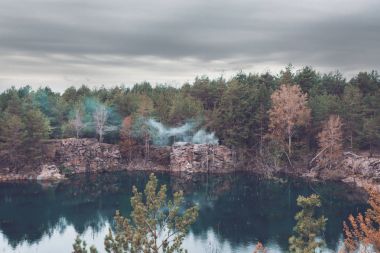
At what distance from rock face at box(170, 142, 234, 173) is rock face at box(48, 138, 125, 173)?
11.4m

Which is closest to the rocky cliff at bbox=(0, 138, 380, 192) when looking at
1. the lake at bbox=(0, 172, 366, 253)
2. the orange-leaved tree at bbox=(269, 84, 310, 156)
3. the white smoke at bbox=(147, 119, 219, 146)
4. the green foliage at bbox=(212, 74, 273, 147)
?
the white smoke at bbox=(147, 119, 219, 146)

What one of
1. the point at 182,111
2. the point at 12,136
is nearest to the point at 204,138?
the point at 182,111

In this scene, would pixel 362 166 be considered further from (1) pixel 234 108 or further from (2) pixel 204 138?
(2) pixel 204 138

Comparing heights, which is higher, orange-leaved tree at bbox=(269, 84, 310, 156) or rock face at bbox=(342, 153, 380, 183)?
orange-leaved tree at bbox=(269, 84, 310, 156)

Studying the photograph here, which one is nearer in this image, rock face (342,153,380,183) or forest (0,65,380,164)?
rock face (342,153,380,183)

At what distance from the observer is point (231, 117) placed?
83375mm

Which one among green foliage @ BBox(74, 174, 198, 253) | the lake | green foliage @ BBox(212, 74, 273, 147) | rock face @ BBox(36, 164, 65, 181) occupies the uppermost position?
green foliage @ BBox(212, 74, 273, 147)

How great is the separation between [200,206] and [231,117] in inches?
960

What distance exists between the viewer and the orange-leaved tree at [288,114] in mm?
81062


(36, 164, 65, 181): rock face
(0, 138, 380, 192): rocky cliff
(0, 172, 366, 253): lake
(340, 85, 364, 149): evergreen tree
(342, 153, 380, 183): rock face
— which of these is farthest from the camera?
(0, 138, 380, 192): rocky cliff

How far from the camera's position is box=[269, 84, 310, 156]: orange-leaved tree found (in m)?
81.1

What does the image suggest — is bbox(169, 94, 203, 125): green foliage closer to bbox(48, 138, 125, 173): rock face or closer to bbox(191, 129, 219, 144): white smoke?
bbox(191, 129, 219, 144): white smoke

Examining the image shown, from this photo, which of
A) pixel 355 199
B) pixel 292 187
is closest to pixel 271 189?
pixel 292 187

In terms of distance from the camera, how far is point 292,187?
7462cm
